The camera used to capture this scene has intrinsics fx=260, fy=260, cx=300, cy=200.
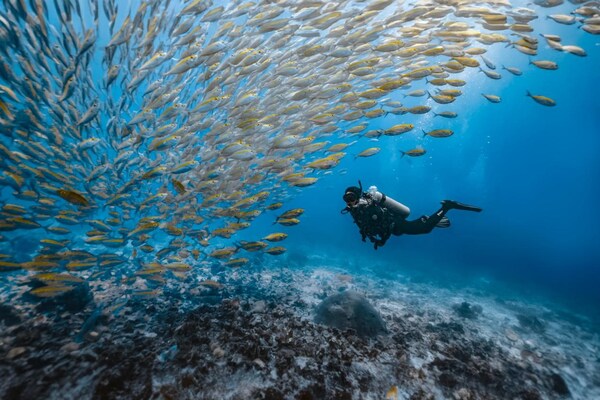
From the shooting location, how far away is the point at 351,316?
238 inches

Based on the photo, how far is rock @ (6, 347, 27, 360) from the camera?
12.7 ft

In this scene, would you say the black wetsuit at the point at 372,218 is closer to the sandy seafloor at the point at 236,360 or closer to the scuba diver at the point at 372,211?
the scuba diver at the point at 372,211

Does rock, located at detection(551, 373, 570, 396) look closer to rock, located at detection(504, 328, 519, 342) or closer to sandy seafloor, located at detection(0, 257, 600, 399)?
sandy seafloor, located at detection(0, 257, 600, 399)

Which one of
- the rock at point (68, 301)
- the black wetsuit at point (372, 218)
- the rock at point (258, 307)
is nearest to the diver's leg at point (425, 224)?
the black wetsuit at point (372, 218)

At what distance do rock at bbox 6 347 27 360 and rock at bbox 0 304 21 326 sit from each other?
5.49 feet

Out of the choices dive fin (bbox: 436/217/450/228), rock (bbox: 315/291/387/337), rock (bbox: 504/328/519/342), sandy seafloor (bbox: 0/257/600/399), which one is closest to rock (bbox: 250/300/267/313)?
sandy seafloor (bbox: 0/257/600/399)

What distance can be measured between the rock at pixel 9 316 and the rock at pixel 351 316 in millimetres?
6258

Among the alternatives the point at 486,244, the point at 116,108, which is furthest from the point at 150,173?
the point at 486,244

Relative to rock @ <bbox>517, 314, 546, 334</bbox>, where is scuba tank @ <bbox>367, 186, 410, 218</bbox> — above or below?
above

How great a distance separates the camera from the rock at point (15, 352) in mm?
3867

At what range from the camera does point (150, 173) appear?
5664 mm

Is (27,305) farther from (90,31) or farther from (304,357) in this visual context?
(304,357)

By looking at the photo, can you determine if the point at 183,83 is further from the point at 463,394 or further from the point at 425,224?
the point at 463,394

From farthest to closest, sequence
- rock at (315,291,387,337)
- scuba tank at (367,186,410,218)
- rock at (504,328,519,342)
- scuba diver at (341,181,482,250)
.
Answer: rock at (504,328,519,342) → scuba tank at (367,186,410,218) → scuba diver at (341,181,482,250) → rock at (315,291,387,337)
